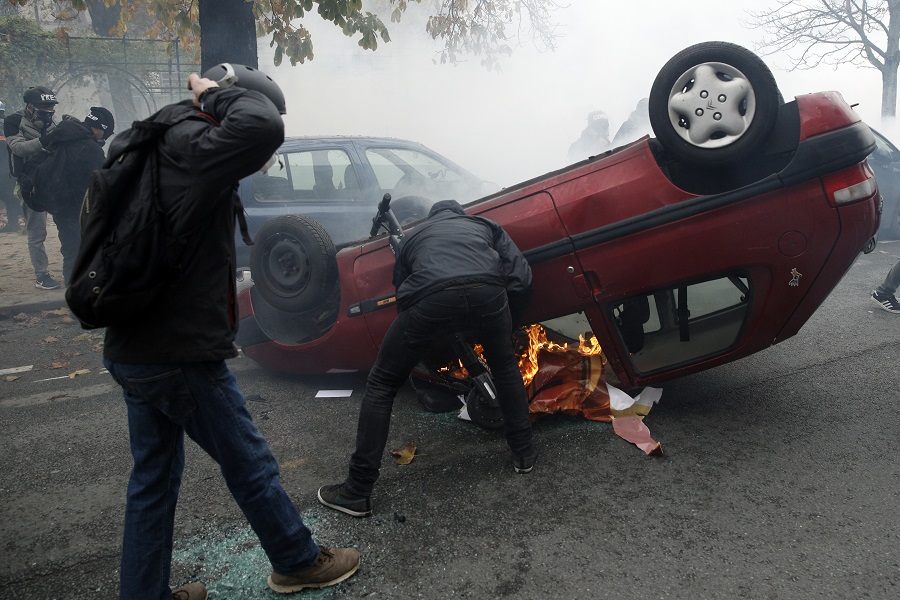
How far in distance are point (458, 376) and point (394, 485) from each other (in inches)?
37.0

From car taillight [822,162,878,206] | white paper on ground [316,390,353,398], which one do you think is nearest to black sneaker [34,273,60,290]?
white paper on ground [316,390,353,398]

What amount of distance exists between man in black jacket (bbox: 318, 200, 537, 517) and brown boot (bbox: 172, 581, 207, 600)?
2.33 ft

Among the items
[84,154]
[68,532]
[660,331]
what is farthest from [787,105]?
[84,154]

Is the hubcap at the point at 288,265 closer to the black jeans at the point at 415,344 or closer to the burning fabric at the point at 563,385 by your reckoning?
the burning fabric at the point at 563,385

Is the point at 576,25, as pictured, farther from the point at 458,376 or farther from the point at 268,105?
the point at 268,105

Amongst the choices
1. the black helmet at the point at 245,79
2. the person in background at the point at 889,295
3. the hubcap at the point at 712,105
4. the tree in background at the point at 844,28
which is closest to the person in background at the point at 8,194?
the black helmet at the point at 245,79

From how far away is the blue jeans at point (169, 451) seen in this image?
7.04ft

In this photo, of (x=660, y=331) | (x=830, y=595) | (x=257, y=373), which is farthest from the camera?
(x=257, y=373)

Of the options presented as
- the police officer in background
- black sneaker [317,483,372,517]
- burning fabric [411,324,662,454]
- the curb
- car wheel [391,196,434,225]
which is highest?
the police officer in background

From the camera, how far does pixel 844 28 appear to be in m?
14.0

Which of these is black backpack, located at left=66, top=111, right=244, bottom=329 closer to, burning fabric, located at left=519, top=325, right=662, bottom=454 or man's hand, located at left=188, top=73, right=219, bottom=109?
man's hand, located at left=188, top=73, right=219, bottom=109

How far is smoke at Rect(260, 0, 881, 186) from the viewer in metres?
14.9

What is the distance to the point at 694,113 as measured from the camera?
322 centimetres

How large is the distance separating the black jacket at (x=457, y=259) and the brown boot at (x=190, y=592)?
1.39 m
